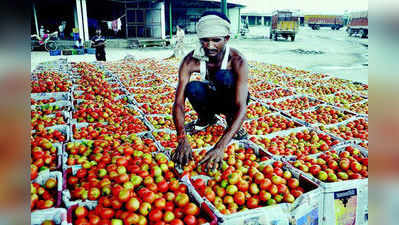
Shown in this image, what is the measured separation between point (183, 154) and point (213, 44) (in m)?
1.03

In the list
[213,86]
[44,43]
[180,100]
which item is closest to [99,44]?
[44,43]

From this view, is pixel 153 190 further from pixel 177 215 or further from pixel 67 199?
pixel 67 199

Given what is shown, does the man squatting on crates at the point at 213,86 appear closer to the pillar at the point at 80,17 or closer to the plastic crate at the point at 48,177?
the plastic crate at the point at 48,177

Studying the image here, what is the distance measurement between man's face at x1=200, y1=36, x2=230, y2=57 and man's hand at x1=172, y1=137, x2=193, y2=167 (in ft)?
2.77

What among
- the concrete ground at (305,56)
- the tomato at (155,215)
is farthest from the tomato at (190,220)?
the concrete ground at (305,56)

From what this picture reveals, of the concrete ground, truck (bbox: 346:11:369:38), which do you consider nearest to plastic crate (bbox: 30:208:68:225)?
the concrete ground

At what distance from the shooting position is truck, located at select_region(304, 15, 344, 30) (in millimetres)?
46331

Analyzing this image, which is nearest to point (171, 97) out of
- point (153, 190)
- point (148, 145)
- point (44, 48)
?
point (148, 145)

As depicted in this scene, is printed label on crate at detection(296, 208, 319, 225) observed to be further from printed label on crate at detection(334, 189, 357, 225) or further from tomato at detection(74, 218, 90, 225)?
tomato at detection(74, 218, 90, 225)

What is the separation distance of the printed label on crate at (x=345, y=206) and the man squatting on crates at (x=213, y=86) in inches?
36.7
